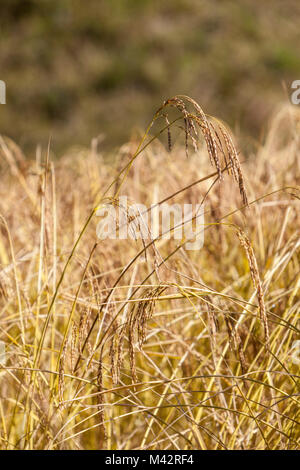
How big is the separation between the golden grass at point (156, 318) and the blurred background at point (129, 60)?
4664 millimetres

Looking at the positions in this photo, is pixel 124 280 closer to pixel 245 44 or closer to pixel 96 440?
pixel 96 440

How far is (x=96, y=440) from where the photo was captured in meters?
0.89

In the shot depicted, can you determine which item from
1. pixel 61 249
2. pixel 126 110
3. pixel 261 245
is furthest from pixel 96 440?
pixel 126 110

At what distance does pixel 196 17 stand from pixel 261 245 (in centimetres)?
678

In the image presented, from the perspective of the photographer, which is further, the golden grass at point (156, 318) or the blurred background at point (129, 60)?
the blurred background at point (129, 60)

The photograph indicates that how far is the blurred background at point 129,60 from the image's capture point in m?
6.30

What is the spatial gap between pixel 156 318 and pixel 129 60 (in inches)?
251

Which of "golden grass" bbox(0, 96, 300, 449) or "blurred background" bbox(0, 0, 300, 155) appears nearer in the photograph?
"golden grass" bbox(0, 96, 300, 449)

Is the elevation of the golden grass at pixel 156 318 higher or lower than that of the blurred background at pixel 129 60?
lower

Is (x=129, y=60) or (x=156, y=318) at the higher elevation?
(x=129, y=60)

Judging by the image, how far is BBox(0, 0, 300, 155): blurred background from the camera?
6.30m

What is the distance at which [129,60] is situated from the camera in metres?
6.95

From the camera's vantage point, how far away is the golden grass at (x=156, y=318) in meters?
0.61

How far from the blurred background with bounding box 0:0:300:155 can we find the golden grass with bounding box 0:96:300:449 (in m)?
4.66
